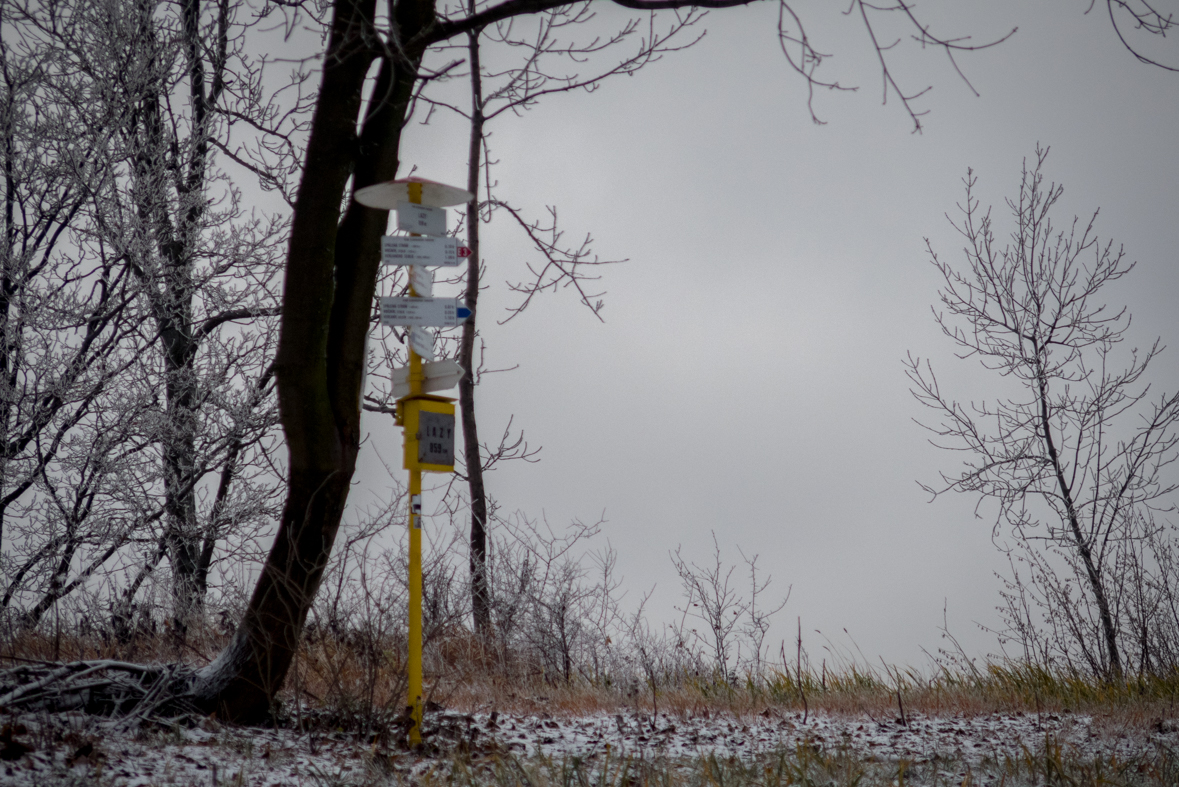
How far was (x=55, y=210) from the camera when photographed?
8.62 meters

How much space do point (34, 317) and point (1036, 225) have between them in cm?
1127

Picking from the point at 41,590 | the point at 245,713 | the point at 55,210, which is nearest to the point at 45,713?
the point at 245,713

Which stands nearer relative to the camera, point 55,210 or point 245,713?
point 245,713

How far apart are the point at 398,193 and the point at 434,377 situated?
3.43 feet

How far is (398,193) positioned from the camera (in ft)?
15.3

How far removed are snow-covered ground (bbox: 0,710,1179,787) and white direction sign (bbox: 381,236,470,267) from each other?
256 centimetres

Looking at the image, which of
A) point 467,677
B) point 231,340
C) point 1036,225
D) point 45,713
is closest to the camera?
point 45,713

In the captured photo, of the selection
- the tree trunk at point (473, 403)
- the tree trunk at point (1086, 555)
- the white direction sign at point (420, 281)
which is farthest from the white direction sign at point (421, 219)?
the tree trunk at point (1086, 555)

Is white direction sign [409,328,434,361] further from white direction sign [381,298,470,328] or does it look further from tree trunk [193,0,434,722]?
tree trunk [193,0,434,722]

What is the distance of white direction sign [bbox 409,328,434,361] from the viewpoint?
4.72 m

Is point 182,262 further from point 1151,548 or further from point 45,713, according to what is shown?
point 1151,548

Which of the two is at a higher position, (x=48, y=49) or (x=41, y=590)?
(x=48, y=49)

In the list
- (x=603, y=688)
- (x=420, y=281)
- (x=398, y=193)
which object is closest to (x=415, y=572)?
(x=420, y=281)

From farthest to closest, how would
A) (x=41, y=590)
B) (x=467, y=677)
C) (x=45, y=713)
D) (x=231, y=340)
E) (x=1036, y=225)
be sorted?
(x=1036, y=225)
(x=231, y=340)
(x=41, y=590)
(x=467, y=677)
(x=45, y=713)
